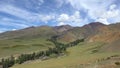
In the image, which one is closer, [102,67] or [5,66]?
[102,67]

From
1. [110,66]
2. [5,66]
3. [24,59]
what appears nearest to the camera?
[110,66]

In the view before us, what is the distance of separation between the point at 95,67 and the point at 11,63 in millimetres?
134671

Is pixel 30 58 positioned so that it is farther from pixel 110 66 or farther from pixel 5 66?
pixel 110 66

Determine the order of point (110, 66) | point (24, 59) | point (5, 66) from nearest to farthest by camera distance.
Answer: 1. point (110, 66)
2. point (5, 66)
3. point (24, 59)

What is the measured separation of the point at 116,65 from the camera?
4888cm

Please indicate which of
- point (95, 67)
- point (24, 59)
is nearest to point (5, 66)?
point (24, 59)

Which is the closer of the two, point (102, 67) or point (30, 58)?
point (102, 67)

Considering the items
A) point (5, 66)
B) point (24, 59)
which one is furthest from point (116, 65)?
point (24, 59)

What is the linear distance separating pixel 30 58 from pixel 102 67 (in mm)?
148964

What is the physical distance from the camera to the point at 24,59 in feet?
611

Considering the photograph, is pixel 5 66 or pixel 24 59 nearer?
pixel 5 66

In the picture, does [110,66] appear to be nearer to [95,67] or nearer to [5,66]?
[95,67]

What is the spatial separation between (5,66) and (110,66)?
433 ft

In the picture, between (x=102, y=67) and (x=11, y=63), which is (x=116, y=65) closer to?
(x=102, y=67)
